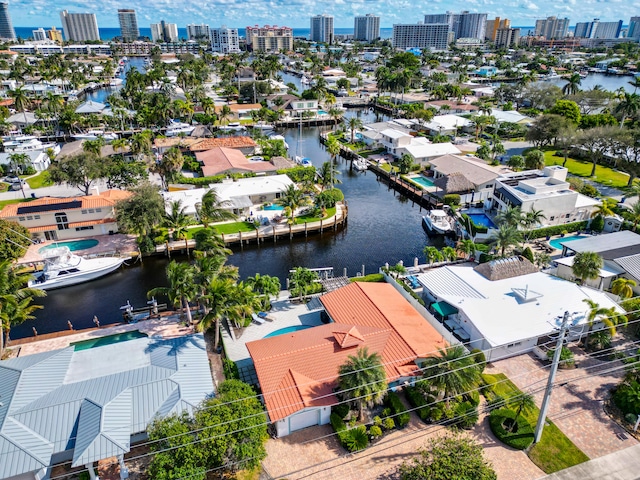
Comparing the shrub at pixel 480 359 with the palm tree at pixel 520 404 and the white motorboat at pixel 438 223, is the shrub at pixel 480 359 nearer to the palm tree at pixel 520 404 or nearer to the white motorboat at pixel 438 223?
the palm tree at pixel 520 404

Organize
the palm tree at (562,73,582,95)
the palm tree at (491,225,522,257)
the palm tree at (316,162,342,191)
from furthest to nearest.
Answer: the palm tree at (562,73,582,95), the palm tree at (316,162,342,191), the palm tree at (491,225,522,257)

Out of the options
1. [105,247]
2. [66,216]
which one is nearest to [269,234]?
[105,247]

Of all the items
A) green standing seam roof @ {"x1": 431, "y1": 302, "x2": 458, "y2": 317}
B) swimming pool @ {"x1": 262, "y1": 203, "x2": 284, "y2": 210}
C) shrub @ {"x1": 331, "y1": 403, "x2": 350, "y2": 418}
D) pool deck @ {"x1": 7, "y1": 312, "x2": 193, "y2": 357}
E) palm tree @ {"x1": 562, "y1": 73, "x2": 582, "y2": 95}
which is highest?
palm tree @ {"x1": 562, "y1": 73, "x2": 582, "y2": 95}

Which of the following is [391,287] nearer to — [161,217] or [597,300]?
[597,300]

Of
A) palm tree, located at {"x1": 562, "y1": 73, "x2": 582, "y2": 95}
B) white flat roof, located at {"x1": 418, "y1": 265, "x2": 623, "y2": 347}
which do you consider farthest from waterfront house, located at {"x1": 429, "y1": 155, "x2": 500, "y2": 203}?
palm tree, located at {"x1": 562, "y1": 73, "x2": 582, "y2": 95}

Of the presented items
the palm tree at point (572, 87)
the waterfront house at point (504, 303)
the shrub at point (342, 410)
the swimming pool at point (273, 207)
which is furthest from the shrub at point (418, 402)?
the palm tree at point (572, 87)

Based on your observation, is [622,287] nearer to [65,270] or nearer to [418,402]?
[418,402]

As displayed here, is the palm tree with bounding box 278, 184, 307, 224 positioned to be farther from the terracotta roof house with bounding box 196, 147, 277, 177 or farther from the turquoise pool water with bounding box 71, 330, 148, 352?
the turquoise pool water with bounding box 71, 330, 148, 352
